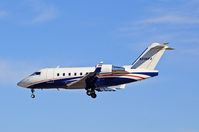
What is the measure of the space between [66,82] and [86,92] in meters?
2.89

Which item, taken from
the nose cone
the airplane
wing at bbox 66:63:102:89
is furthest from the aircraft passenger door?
the nose cone

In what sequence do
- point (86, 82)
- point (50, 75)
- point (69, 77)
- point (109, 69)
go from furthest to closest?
1. point (50, 75)
2. point (69, 77)
3. point (86, 82)
4. point (109, 69)

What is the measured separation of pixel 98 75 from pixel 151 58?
7394mm

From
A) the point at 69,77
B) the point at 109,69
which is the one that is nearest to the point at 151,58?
the point at 109,69

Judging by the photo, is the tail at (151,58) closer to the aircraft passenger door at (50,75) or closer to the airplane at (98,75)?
the airplane at (98,75)

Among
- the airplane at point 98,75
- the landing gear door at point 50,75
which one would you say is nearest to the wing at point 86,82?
the airplane at point 98,75

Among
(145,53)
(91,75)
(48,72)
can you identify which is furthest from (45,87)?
(145,53)

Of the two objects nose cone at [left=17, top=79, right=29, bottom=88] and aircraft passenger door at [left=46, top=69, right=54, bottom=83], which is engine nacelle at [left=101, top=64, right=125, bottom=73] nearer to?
aircraft passenger door at [left=46, top=69, right=54, bottom=83]

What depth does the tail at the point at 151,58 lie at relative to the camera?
3408 inches

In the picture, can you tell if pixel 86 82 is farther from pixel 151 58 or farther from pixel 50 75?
pixel 151 58

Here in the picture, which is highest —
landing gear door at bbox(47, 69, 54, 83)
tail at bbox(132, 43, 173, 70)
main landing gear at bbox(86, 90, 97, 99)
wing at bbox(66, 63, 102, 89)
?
tail at bbox(132, 43, 173, 70)

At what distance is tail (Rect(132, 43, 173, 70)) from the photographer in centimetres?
8656

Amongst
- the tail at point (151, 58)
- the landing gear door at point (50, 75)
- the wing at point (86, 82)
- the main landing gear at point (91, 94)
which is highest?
the tail at point (151, 58)

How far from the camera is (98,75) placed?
8506 cm
